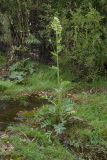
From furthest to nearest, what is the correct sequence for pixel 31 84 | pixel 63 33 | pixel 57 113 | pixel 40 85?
1. pixel 63 33
2. pixel 31 84
3. pixel 40 85
4. pixel 57 113

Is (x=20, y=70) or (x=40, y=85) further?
(x=20, y=70)

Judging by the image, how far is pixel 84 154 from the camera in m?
7.73

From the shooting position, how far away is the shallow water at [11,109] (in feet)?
29.1

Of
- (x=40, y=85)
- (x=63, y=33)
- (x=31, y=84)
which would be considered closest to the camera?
Answer: (x=40, y=85)

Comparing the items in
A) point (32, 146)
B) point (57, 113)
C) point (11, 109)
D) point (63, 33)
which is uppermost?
point (63, 33)

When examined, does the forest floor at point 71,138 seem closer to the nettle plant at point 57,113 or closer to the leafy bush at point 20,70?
the nettle plant at point 57,113

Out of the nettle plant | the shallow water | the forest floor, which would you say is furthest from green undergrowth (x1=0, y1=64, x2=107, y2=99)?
the nettle plant

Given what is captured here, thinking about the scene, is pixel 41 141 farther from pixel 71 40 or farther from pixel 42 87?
pixel 71 40

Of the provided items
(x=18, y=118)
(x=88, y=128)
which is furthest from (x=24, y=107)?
(x=88, y=128)

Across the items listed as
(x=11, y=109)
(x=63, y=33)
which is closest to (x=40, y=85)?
(x=63, y=33)

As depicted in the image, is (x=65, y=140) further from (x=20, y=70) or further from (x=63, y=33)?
(x=20, y=70)

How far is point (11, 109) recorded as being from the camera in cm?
973

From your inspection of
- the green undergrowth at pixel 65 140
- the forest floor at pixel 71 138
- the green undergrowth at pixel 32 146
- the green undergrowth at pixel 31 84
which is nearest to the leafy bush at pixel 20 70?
the green undergrowth at pixel 31 84

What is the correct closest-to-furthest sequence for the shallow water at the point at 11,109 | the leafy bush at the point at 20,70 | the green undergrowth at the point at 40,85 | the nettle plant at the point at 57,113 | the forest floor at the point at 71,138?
the forest floor at the point at 71,138, the nettle plant at the point at 57,113, the shallow water at the point at 11,109, the green undergrowth at the point at 40,85, the leafy bush at the point at 20,70
